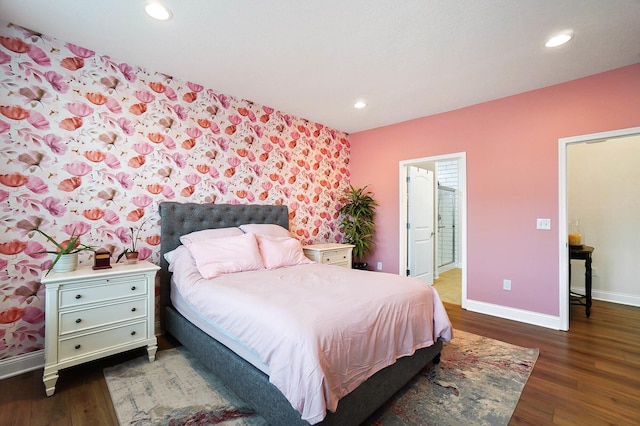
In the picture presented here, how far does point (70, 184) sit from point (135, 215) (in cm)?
54

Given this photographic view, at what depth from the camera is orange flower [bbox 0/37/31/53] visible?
2124mm

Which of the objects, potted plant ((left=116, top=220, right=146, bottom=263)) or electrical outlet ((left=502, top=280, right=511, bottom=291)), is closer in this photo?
potted plant ((left=116, top=220, right=146, bottom=263))

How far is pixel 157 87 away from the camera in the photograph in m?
2.87

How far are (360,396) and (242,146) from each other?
9.75ft

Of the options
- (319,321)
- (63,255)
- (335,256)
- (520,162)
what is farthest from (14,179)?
(520,162)

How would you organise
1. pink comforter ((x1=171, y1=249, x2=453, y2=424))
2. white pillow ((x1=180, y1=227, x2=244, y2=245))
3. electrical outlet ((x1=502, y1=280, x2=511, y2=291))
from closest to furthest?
Answer: pink comforter ((x1=171, y1=249, x2=453, y2=424))
white pillow ((x1=180, y1=227, x2=244, y2=245))
electrical outlet ((x1=502, y1=280, x2=511, y2=291))

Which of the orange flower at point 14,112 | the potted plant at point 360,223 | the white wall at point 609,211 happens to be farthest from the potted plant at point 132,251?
the white wall at point 609,211

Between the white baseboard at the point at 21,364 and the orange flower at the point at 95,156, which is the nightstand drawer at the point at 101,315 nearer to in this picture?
the white baseboard at the point at 21,364

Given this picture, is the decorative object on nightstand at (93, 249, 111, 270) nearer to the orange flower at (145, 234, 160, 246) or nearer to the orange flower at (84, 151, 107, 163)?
the orange flower at (145, 234, 160, 246)

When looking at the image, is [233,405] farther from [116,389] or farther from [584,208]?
[584,208]

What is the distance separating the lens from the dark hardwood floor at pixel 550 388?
1.71m

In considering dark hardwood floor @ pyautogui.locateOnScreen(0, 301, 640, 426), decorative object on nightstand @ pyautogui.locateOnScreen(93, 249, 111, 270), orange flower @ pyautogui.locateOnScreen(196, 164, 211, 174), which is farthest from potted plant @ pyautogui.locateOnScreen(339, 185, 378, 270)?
decorative object on nightstand @ pyautogui.locateOnScreen(93, 249, 111, 270)

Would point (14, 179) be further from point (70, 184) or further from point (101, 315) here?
point (101, 315)

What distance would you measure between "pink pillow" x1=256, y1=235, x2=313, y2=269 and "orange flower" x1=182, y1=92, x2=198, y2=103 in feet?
5.47
